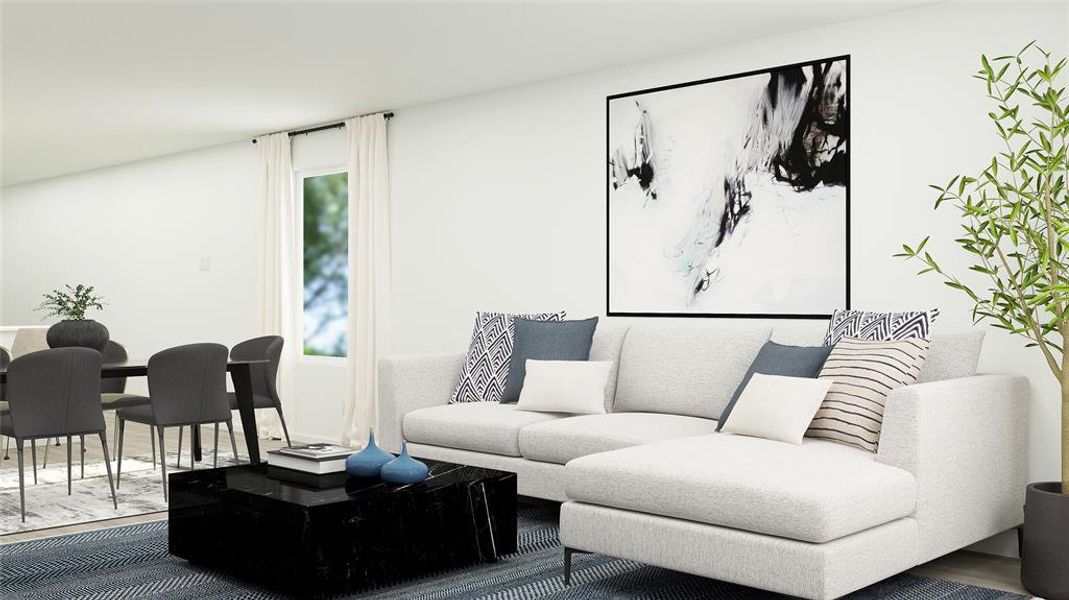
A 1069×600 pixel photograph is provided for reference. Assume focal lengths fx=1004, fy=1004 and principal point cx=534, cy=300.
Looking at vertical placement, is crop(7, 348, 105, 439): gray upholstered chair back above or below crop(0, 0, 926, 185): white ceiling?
below

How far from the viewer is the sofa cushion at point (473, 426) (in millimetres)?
4785

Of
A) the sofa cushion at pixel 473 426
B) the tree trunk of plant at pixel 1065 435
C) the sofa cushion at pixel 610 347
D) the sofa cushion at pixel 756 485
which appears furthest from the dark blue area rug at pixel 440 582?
the sofa cushion at pixel 610 347

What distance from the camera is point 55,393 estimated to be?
187 inches

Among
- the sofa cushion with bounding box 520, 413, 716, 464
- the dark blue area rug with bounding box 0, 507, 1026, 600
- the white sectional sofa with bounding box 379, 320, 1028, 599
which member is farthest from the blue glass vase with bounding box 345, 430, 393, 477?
the sofa cushion with bounding box 520, 413, 716, 464

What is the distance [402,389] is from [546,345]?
799 mm

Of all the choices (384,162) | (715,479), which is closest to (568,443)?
(715,479)

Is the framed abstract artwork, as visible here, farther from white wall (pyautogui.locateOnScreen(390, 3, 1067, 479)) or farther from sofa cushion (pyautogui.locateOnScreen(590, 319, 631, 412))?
sofa cushion (pyautogui.locateOnScreen(590, 319, 631, 412))

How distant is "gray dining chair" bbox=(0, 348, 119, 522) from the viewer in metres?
4.66

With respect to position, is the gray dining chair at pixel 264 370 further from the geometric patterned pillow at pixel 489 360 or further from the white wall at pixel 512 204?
the geometric patterned pillow at pixel 489 360

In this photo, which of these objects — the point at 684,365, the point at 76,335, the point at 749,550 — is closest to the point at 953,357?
the point at 684,365

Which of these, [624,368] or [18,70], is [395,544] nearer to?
[624,368]

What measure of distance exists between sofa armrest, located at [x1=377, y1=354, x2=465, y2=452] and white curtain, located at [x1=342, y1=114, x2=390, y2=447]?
1.73 meters

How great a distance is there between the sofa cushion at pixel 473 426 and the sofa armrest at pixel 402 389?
8cm

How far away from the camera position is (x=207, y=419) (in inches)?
213
